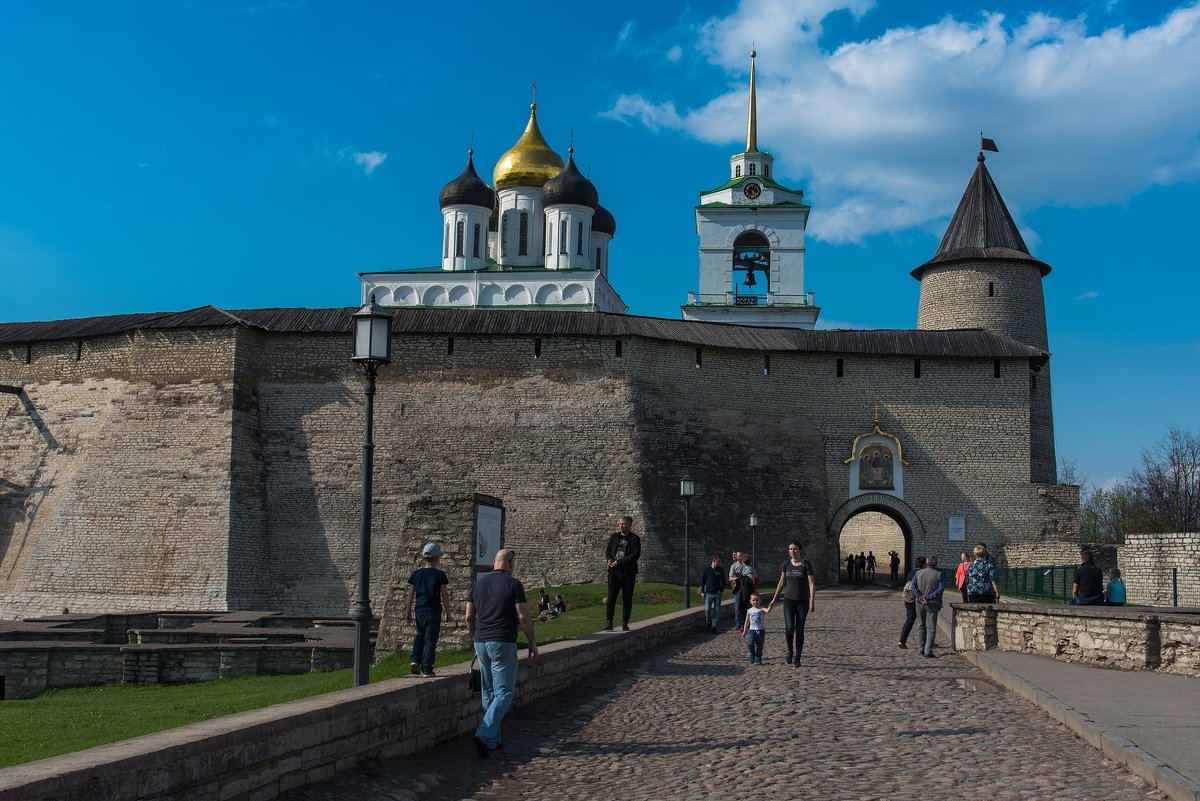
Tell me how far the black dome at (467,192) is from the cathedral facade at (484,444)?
56.4ft

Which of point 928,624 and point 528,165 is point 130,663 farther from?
point 528,165

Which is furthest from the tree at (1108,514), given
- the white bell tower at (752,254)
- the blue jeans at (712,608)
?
the blue jeans at (712,608)

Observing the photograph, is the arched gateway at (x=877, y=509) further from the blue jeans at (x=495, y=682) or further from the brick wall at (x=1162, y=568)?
the blue jeans at (x=495, y=682)

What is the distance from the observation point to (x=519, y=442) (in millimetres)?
29484

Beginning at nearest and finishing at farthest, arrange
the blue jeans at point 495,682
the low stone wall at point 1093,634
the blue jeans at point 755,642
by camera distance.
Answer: the blue jeans at point 495,682
the low stone wall at point 1093,634
the blue jeans at point 755,642

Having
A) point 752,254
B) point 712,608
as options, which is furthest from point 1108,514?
point 712,608

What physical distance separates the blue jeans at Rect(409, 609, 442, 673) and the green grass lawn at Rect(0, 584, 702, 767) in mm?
324

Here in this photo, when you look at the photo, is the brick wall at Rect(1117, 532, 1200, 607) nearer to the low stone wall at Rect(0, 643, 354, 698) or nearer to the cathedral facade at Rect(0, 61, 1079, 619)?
the cathedral facade at Rect(0, 61, 1079, 619)

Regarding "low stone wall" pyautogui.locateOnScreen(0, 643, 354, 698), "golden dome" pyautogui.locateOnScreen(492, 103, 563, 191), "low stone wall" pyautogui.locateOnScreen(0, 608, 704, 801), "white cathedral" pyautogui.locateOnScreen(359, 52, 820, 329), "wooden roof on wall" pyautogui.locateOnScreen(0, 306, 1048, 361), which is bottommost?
"low stone wall" pyautogui.locateOnScreen(0, 643, 354, 698)

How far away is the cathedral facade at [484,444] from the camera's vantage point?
1121 inches

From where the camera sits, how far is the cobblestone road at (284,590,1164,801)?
631 centimetres

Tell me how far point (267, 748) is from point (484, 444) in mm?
23910

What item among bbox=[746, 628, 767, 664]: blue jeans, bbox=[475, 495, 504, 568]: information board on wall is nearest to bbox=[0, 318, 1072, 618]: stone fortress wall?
bbox=[746, 628, 767, 664]: blue jeans

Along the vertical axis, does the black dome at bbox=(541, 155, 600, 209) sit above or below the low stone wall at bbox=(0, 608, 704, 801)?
above
